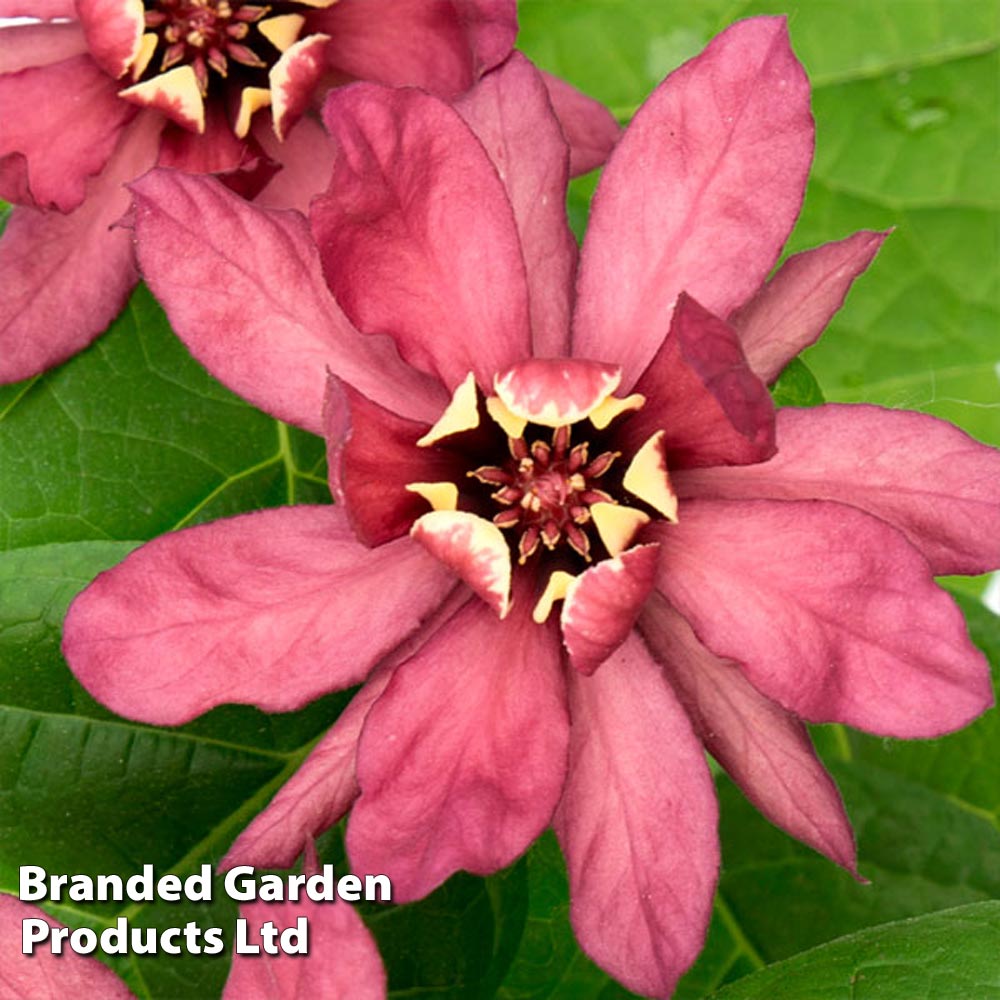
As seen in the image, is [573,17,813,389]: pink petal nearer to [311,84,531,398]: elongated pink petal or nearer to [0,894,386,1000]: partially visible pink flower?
[311,84,531,398]: elongated pink petal

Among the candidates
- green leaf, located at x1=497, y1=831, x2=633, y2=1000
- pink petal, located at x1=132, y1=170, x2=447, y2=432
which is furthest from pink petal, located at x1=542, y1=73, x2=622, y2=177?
green leaf, located at x1=497, y1=831, x2=633, y2=1000

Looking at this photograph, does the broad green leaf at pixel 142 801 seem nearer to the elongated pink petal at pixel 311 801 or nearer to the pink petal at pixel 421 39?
the elongated pink petal at pixel 311 801

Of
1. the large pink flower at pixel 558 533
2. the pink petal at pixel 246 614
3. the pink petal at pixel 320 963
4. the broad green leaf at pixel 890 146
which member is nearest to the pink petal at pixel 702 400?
the large pink flower at pixel 558 533

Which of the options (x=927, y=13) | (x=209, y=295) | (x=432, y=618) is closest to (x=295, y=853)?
(x=432, y=618)

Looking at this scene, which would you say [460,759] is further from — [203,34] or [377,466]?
[203,34]

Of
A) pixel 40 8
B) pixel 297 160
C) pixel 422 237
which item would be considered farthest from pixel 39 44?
pixel 422 237
